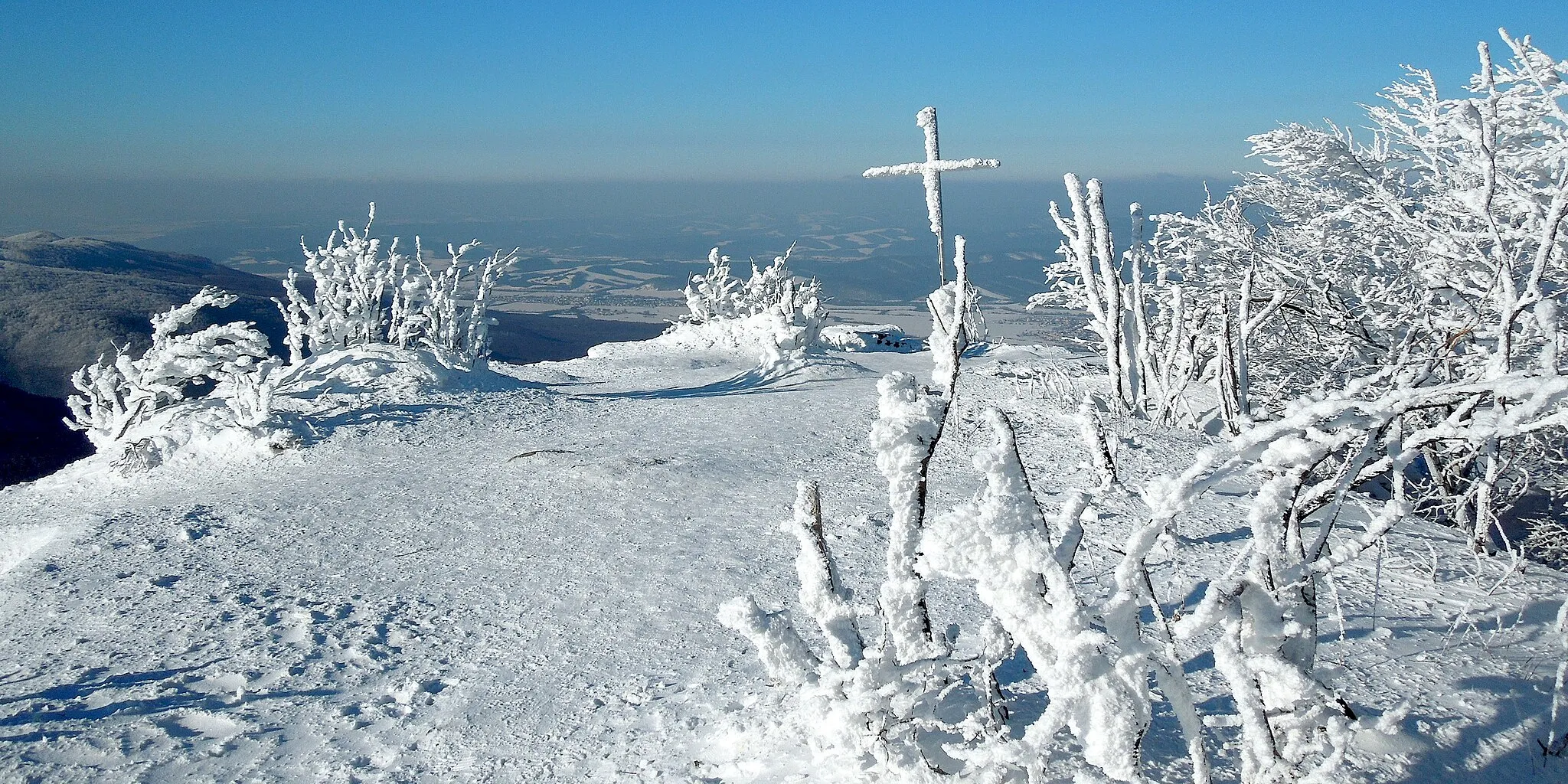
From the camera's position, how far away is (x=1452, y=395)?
53.1 inches

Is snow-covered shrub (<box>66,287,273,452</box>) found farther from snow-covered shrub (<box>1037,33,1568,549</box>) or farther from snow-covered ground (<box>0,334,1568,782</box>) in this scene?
snow-covered shrub (<box>1037,33,1568,549</box>)

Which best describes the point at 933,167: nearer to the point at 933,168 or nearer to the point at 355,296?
the point at 933,168

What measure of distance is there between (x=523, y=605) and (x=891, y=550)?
1.92 m

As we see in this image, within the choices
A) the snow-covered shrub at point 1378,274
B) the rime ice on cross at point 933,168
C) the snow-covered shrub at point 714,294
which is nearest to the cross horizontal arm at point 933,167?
the rime ice on cross at point 933,168

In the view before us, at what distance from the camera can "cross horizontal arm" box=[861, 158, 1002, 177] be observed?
15.2 feet

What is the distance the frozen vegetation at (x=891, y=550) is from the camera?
1487 millimetres

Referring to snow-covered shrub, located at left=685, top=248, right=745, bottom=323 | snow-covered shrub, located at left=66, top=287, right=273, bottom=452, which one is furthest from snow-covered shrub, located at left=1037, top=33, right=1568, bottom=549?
snow-covered shrub, located at left=685, top=248, right=745, bottom=323

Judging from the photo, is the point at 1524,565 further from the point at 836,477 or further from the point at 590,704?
the point at 590,704

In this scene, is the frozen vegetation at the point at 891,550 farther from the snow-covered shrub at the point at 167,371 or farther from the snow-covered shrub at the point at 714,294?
the snow-covered shrub at the point at 714,294

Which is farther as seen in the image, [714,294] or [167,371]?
[714,294]

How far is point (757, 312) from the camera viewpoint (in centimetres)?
1394

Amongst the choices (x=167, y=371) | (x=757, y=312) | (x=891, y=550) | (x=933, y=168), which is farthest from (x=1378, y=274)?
(x=167, y=371)

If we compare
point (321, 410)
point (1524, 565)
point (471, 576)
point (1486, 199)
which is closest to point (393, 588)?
point (471, 576)

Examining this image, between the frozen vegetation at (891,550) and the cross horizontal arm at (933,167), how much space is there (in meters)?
0.05
